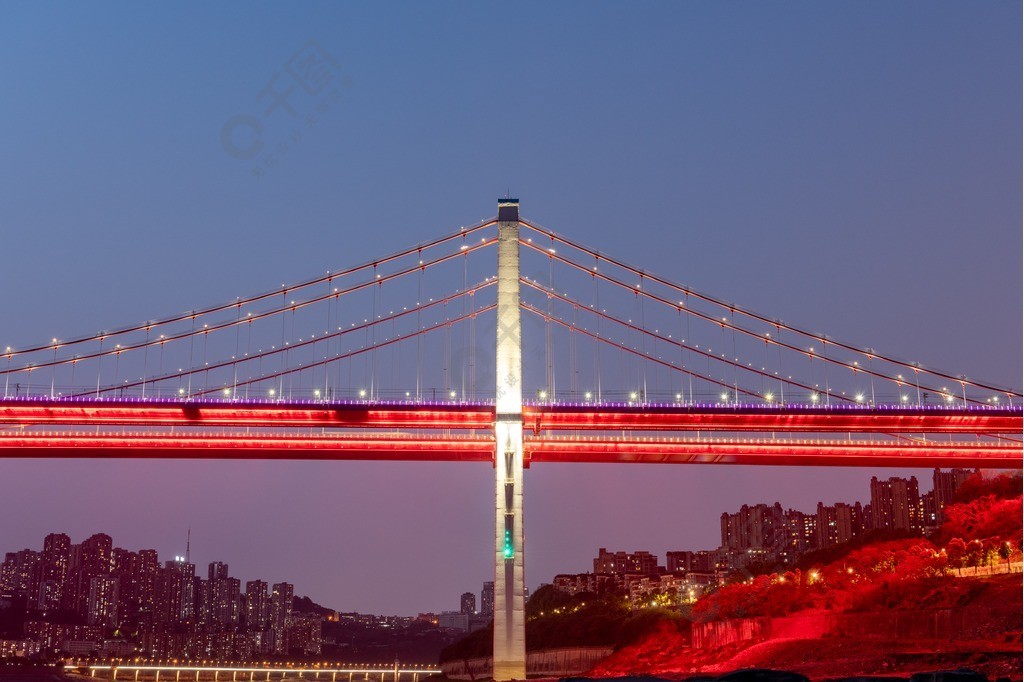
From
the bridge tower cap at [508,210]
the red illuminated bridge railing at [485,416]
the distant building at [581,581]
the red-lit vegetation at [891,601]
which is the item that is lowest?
the distant building at [581,581]

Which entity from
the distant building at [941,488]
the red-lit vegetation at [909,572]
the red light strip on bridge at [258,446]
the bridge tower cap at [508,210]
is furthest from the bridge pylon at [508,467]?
the distant building at [941,488]

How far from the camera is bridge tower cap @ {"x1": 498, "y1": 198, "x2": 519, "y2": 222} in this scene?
184 feet

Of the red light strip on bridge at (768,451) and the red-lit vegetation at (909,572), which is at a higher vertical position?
the red light strip on bridge at (768,451)

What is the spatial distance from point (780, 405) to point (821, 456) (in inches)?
135

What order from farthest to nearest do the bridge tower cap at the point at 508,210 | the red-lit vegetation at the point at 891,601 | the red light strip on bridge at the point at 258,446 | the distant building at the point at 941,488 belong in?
1. the distant building at the point at 941,488
2. the bridge tower cap at the point at 508,210
3. the red light strip on bridge at the point at 258,446
4. the red-lit vegetation at the point at 891,601

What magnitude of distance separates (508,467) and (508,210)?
12.9m

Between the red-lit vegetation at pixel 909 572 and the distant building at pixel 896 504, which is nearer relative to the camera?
the red-lit vegetation at pixel 909 572

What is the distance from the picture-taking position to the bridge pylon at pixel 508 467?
158ft

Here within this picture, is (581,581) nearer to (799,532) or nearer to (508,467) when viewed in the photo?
(799,532)

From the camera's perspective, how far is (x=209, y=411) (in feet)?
177

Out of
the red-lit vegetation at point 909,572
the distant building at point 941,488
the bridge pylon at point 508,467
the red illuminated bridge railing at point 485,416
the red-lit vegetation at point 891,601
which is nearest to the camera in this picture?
the red-lit vegetation at point 891,601

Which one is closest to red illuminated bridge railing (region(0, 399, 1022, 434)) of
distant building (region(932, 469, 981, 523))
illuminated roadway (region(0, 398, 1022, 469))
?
illuminated roadway (region(0, 398, 1022, 469))

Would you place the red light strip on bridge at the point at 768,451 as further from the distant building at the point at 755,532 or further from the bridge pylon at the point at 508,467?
the distant building at the point at 755,532

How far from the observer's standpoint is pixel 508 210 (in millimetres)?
56438
